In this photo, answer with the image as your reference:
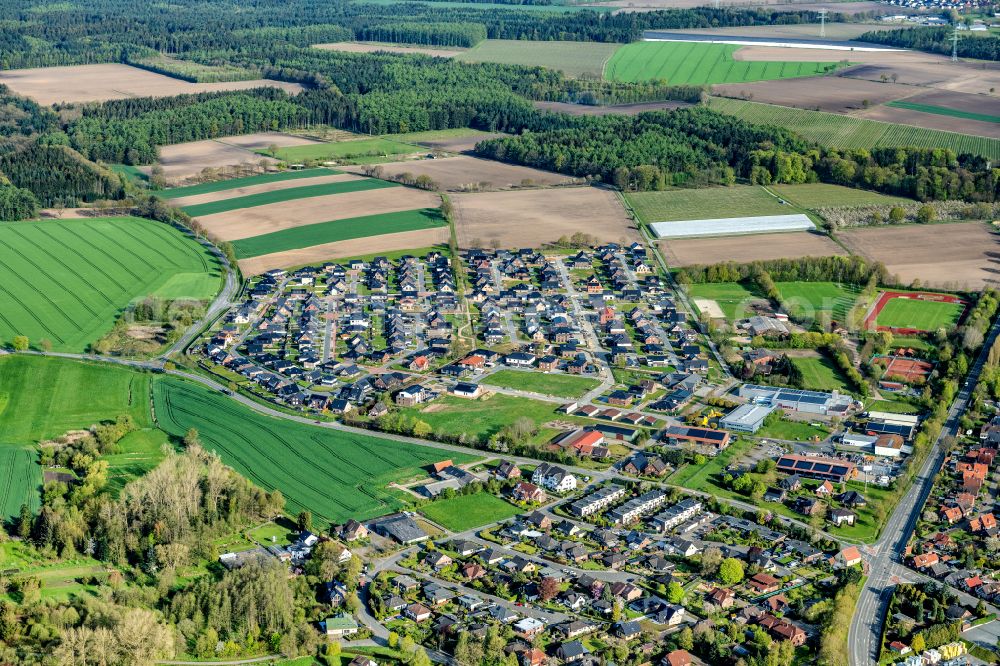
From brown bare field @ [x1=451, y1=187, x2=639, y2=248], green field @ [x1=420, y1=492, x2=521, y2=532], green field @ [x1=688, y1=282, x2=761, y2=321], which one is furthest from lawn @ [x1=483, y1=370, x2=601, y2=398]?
brown bare field @ [x1=451, y1=187, x2=639, y2=248]

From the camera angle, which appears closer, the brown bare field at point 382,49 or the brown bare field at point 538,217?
the brown bare field at point 538,217

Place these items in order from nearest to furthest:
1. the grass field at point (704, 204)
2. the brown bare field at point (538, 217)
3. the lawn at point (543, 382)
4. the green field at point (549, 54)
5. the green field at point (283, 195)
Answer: the lawn at point (543, 382)
the brown bare field at point (538, 217)
the grass field at point (704, 204)
the green field at point (283, 195)
the green field at point (549, 54)

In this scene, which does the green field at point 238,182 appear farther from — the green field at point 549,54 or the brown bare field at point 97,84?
the green field at point 549,54

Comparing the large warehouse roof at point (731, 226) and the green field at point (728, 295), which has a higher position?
the large warehouse roof at point (731, 226)

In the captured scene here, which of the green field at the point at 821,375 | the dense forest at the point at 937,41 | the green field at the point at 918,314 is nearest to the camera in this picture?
the green field at the point at 821,375

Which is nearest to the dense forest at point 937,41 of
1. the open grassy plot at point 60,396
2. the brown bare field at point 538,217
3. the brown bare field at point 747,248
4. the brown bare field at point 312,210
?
the brown bare field at point 538,217

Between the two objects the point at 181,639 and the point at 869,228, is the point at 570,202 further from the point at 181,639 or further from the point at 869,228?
the point at 181,639

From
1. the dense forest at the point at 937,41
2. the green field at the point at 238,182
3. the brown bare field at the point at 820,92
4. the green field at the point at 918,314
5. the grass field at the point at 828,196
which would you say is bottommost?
the green field at the point at 918,314
